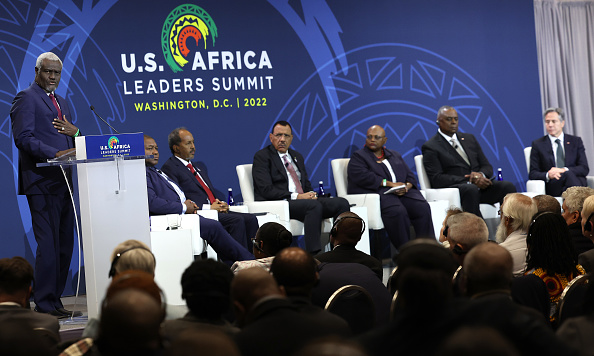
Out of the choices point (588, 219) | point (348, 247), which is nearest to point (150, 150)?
point (348, 247)

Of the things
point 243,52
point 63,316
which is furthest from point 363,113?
point 63,316

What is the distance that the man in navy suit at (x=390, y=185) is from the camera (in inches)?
315

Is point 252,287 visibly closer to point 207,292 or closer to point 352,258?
point 207,292

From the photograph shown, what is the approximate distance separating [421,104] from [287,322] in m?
7.20

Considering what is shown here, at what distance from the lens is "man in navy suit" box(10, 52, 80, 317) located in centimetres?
548

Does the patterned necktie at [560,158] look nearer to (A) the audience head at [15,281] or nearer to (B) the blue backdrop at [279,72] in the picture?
(B) the blue backdrop at [279,72]

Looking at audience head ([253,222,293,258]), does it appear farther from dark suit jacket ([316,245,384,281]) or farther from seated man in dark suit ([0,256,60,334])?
seated man in dark suit ([0,256,60,334])

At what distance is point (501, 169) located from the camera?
9.68m

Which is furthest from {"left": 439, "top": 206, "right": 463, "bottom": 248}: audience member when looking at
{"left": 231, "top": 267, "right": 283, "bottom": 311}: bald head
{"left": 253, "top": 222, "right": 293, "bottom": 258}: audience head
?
{"left": 231, "top": 267, "right": 283, "bottom": 311}: bald head

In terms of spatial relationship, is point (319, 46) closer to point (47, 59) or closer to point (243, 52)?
point (243, 52)

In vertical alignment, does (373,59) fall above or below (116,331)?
above

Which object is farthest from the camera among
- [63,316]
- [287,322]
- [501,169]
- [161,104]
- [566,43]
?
[566,43]

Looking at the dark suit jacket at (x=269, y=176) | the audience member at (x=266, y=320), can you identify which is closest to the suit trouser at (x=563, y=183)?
the dark suit jacket at (x=269, y=176)

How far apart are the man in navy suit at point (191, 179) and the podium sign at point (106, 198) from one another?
6.55ft
